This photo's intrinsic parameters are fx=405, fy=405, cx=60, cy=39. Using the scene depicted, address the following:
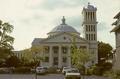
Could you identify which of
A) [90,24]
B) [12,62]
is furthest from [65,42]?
[12,62]

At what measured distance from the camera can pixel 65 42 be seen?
145 metres

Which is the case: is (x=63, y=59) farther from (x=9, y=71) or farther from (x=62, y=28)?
(x=9, y=71)

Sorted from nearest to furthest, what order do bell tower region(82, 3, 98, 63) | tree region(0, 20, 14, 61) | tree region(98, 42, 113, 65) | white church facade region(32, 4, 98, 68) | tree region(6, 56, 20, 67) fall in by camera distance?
tree region(0, 20, 14, 61) < tree region(6, 56, 20, 67) < tree region(98, 42, 113, 65) < white church facade region(32, 4, 98, 68) < bell tower region(82, 3, 98, 63)

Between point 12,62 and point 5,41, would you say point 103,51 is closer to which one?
point 12,62

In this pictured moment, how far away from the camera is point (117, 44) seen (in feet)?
204

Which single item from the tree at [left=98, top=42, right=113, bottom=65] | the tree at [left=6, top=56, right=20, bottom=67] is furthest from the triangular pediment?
the tree at [left=6, top=56, right=20, bottom=67]

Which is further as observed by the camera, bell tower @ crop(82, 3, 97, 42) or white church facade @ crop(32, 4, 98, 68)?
bell tower @ crop(82, 3, 97, 42)

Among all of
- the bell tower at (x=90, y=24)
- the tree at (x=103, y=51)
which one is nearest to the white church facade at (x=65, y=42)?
the bell tower at (x=90, y=24)

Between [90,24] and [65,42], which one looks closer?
[65,42]

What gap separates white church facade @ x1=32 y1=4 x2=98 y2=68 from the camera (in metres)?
144

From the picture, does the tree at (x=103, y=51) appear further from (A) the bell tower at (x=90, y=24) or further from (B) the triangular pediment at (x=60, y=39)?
(B) the triangular pediment at (x=60, y=39)

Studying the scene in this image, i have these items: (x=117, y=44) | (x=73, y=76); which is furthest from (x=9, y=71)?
(x=73, y=76)

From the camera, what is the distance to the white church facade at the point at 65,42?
144 m

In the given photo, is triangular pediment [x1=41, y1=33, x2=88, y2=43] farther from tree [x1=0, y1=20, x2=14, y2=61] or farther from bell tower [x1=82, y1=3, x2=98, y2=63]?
tree [x1=0, y1=20, x2=14, y2=61]
